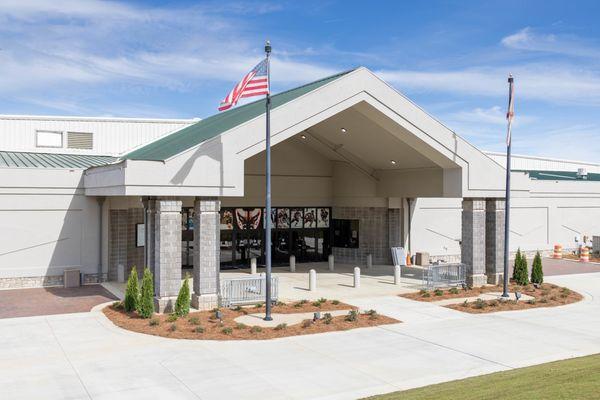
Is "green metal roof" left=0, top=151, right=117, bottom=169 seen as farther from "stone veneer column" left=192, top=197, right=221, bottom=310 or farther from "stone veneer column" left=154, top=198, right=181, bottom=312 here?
"stone veneer column" left=192, top=197, right=221, bottom=310

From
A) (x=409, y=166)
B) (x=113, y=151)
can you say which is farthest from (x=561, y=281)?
(x=113, y=151)

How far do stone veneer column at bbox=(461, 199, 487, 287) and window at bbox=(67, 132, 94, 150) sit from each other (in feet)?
78.2

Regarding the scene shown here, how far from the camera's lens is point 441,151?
989 inches

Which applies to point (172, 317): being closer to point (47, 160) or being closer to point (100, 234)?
point (100, 234)

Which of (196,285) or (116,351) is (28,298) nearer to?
(196,285)

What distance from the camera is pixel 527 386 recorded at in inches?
440

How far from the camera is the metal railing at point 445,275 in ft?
82.9

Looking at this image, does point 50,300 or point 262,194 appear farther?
point 262,194

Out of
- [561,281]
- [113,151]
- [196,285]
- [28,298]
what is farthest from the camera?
[113,151]

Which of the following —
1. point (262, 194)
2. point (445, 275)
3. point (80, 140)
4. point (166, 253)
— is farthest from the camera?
point (80, 140)

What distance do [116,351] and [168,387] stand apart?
347 cm

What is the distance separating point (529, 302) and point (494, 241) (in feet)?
16.2

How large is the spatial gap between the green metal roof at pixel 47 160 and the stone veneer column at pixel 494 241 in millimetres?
19499

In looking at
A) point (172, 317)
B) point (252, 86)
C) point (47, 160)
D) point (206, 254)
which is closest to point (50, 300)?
point (172, 317)
